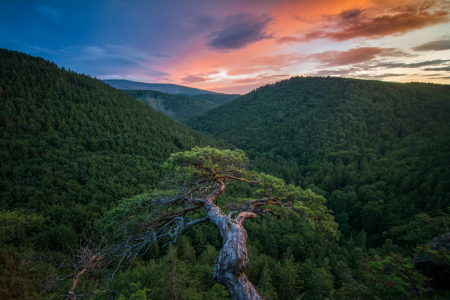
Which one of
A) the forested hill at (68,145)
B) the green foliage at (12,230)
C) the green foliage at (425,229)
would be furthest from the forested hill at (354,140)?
the green foliage at (12,230)

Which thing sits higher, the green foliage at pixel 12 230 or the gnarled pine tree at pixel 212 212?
the gnarled pine tree at pixel 212 212

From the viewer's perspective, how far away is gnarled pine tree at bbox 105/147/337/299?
389cm

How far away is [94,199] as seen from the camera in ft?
120

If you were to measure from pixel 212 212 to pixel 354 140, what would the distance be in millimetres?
101927

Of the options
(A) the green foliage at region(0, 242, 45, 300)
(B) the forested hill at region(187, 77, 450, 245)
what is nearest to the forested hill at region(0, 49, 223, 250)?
(A) the green foliage at region(0, 242, 45, 300)

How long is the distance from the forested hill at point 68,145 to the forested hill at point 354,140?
1884 inches

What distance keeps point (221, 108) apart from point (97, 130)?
124 metres

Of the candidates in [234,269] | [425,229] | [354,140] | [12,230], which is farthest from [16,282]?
[354,140]

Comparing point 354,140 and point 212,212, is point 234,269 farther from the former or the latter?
point 354,140

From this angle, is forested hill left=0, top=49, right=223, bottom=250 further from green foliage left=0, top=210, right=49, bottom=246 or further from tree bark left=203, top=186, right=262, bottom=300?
tree bark left=203, top=186, right=262, bottom=300

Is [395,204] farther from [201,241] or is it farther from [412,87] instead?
[412,87]

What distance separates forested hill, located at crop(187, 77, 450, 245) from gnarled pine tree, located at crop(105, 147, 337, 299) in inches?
1936

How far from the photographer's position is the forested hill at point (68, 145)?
109 ft

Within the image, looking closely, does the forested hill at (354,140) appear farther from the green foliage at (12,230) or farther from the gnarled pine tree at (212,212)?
the green foliage at (12,230)
